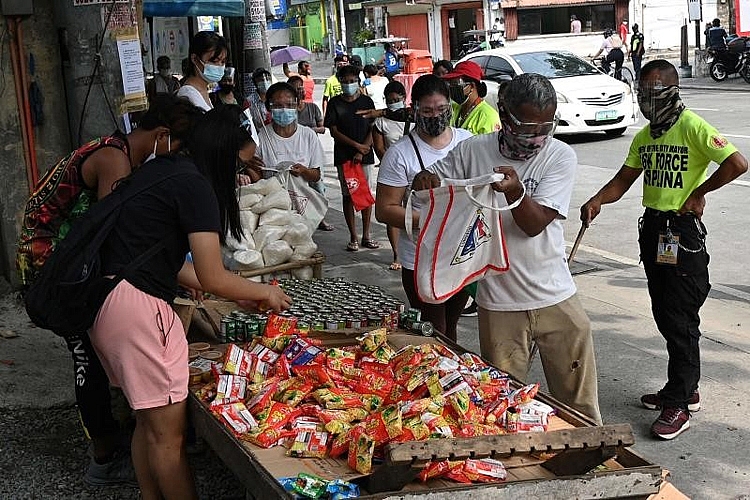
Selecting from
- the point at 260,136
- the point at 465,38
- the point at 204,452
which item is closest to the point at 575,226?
the point at 260,136

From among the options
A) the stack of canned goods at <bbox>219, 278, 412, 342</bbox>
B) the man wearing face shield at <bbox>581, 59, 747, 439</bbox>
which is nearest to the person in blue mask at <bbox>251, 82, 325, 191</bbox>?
the stack of canned goods at <bbox>219, 278, 412, 342</bbox>

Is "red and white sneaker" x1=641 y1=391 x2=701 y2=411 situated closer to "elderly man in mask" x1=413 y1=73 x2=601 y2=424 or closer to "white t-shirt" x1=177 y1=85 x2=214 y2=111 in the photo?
"elderly man in mask" x1=413 y1=73 x2=601 y2=424

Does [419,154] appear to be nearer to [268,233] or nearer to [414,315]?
[414,315]

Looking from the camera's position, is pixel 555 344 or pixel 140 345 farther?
pixel 555 344

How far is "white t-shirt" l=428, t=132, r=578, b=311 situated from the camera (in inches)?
146

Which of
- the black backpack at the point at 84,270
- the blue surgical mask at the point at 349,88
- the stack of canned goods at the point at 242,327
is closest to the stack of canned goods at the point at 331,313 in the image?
the stack of canned goods at the point at 242,327

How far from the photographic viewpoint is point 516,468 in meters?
3.24

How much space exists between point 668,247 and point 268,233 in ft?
8.37

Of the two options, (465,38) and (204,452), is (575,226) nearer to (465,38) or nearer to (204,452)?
(204,452)

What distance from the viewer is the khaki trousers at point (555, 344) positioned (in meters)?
3.94

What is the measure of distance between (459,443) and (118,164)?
203 centimetres

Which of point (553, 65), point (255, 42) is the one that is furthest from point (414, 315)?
point (553, 65)

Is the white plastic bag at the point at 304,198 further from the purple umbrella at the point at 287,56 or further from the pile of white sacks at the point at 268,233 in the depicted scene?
the purple umbrella at the point at 287,56

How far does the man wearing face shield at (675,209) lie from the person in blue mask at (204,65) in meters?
3.25
